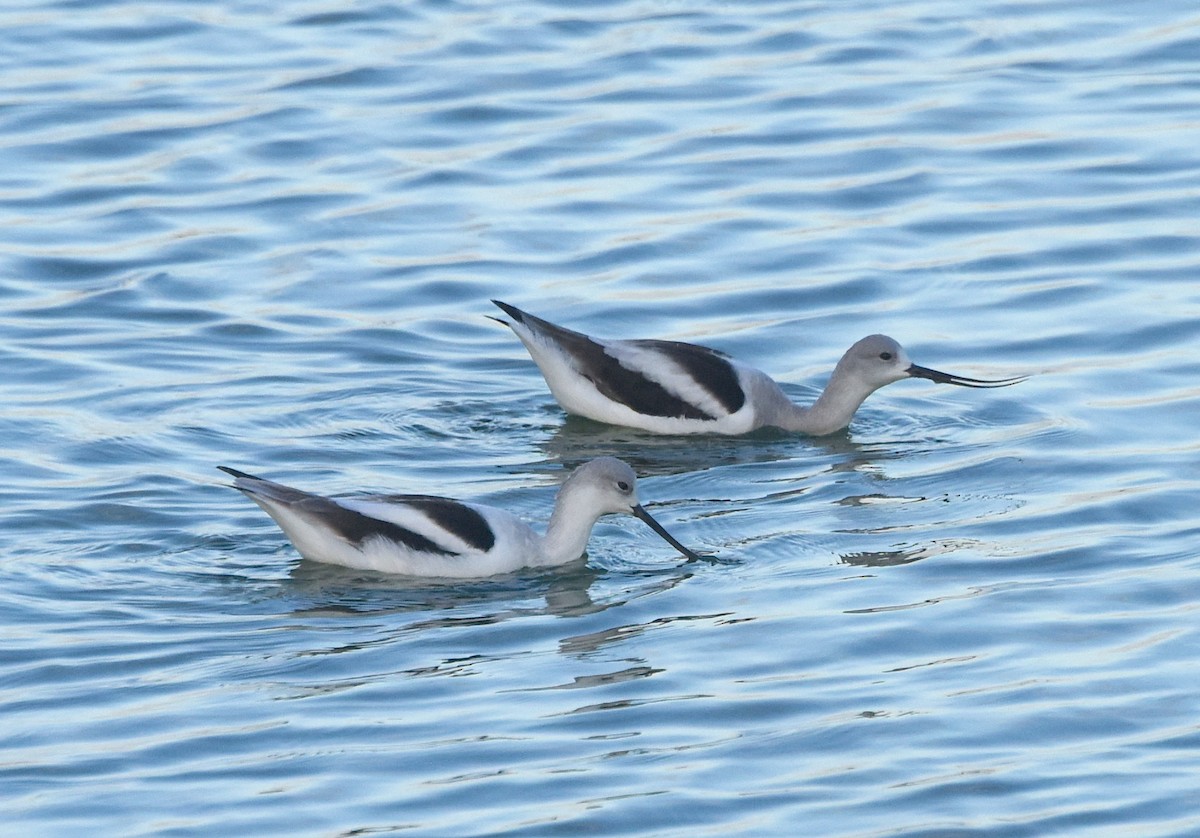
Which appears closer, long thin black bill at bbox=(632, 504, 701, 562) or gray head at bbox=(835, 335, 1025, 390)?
long thin black bill at bbox=(632, 504, 701, 562)

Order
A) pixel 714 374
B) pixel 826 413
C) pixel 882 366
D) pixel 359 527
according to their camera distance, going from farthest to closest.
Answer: pixel 826 413 → pixel 882 366 → pixel 714 374 → pixel 359 527

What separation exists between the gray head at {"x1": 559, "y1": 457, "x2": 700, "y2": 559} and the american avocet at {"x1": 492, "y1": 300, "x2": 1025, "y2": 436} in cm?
223

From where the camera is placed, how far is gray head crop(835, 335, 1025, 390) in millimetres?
13516

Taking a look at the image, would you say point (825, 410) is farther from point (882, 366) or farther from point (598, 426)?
point (598, 426)

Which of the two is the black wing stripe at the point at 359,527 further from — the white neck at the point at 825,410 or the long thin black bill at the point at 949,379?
the long thin black bill at the point at 949,379


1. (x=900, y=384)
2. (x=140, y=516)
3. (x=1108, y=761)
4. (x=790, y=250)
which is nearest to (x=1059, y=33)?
(x=790, y=250)

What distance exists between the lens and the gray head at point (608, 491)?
1114 centimetres

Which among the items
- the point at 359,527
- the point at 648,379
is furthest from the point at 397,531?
the point at 648,379

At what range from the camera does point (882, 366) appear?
13.6 m

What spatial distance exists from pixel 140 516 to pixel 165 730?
282 cm

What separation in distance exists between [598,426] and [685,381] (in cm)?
64

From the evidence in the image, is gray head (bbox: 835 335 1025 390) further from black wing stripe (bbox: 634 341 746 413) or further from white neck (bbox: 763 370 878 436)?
black wing stripe (bbox: 634 341 746 413)

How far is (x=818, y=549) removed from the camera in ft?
36.6

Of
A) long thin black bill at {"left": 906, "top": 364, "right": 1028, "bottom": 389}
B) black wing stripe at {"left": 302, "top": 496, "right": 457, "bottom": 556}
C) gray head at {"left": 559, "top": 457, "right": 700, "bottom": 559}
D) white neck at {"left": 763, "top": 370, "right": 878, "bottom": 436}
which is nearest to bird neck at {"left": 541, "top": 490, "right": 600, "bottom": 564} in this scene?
gray head at {"left": 559, "top": 457, "right": 700, "bottom": 559}
